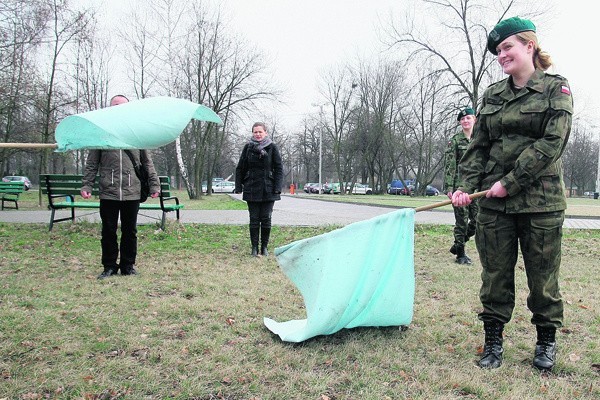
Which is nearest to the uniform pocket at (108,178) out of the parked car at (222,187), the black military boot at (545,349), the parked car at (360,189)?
the black military boot at (545,349)

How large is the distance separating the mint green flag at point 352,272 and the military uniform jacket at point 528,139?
0.65 meters

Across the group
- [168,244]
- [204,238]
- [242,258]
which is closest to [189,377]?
[242,258]

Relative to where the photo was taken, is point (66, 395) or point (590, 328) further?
point (590, 328)

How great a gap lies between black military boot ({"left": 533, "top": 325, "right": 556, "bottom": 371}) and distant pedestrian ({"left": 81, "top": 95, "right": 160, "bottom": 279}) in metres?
4.24

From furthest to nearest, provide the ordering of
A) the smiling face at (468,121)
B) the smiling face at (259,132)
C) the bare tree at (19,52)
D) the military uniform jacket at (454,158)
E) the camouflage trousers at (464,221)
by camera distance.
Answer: the bare tree at (19,52) → the smiling face at (259,132) → the camouflage trousers at (464,221) → the military uniform jacket at (454,158) → the smiling face at (468,121)

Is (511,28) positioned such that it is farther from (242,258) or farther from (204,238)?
(204,238)

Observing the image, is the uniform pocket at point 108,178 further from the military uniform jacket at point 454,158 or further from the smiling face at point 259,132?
the military uniform jacket at point 454,158

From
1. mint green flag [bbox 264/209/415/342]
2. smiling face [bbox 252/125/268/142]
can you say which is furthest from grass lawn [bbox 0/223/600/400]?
smiling face [bbox 252/125/268/142]

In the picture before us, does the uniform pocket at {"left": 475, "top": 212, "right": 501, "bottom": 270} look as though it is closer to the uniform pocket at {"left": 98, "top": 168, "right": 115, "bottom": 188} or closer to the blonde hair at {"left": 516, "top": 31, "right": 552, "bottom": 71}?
the blonde hair at {"left": 516, "top": 31, "right": 552, "bottom": 71}

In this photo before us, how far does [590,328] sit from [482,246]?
147 centimetres

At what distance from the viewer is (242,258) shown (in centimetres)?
661

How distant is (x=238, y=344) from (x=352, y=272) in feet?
3.11

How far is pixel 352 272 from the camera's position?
122 inches

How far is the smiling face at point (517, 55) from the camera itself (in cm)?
281
